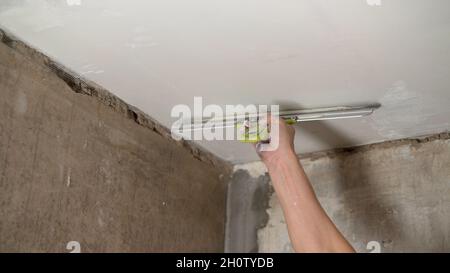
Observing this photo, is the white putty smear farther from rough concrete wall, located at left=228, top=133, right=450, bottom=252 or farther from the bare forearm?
the bare forearm

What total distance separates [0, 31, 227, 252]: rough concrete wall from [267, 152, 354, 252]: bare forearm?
460 mm

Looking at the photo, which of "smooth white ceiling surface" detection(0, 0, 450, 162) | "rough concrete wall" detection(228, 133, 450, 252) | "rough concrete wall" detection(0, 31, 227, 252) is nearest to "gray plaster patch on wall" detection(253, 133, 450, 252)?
"rough concrete wall" detection(228, 133, 450, 252)

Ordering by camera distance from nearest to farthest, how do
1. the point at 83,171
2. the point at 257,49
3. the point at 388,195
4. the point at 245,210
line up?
1. the point at 257,49
2. the point at 83,171
3. the point at 388,195
4. the point at 245,210

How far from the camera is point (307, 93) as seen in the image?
4.84 ft

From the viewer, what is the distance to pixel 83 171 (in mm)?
1421

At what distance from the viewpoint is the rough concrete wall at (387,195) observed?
1.65 m

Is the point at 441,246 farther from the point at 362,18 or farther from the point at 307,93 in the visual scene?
the point at 362,18

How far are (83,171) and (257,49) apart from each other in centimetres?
63

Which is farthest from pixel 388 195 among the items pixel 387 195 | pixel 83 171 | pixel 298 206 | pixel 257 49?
pixel 83 171

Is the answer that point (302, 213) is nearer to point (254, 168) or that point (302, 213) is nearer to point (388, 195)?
point (388, 195)

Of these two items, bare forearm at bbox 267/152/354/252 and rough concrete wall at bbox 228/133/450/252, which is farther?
rough concrete wall at bbox 228/133/450/252

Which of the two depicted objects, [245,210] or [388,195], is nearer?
[388,195]

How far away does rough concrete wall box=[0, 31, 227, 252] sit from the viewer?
123 cm

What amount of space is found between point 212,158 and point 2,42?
3.32 ft
